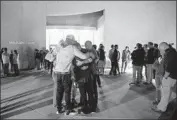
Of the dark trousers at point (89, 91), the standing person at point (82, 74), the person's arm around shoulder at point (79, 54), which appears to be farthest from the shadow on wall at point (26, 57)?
the person's arm around shoulder at point (79, 54)

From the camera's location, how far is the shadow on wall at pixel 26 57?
14234mm

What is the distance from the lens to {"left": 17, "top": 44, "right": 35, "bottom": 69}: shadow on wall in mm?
14234

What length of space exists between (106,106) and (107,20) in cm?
1052

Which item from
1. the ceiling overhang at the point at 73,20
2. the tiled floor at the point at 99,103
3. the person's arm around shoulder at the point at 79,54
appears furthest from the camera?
the ceiling overhang at the point at 73,20

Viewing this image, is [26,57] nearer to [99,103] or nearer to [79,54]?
[99,103]

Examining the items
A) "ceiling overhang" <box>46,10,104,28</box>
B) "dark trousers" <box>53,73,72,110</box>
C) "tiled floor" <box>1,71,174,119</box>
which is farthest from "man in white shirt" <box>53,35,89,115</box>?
"ceiling overhang" <box>46,10,104,28</box>

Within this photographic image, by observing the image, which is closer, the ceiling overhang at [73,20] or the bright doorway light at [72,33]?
the bright doorway light at [72,33]

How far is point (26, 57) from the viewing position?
47.9 feet

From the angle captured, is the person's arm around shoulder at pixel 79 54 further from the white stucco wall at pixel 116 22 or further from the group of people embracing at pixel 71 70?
the white stucco wall at pixel 116 22

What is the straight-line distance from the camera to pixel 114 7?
1480cm

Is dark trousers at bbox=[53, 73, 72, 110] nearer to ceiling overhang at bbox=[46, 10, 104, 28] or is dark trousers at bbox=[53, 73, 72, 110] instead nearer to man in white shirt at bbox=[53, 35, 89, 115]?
man in white shirt at bbox=[53, 35, 89, 115]

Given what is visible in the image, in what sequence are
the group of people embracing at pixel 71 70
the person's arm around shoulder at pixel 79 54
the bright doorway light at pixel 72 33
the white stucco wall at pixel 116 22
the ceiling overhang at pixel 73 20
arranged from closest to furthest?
1. the person's arm around shoulder at pixel 79 54
2. the group of people embracing at pixel 71 70
3. the white stucco wall at pixel 116 22
4. the bright doorway light at pixel 72 33
5. the ceiling overhang at pixel 73 20

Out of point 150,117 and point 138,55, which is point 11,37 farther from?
point 150,117

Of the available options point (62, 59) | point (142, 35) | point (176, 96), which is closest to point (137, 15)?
point (142, 35)
